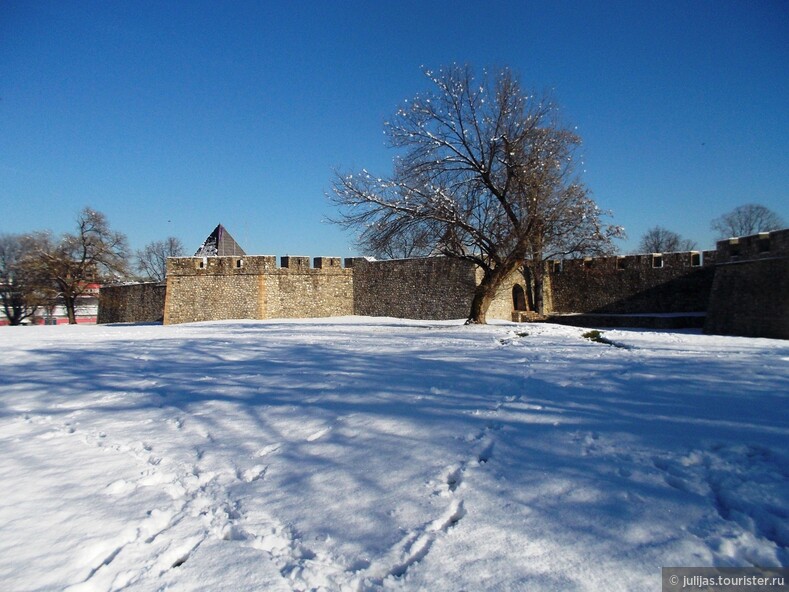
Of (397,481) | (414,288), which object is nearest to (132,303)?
(414,288)

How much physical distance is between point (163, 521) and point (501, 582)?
5.43ft

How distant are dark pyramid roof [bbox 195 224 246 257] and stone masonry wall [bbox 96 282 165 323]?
3.17 meters

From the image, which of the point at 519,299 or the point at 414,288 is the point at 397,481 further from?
the point at 519,299

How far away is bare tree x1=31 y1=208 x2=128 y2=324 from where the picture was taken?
29344 millimetres

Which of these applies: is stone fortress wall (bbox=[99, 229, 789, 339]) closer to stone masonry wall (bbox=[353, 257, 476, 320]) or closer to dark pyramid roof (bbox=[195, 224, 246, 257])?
stone masonry wall (bbox=[353, 257, 476, 320])

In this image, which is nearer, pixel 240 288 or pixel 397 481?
pixel 397 481

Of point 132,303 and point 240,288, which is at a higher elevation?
point 240,288

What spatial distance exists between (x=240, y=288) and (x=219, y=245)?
6873 millimetres

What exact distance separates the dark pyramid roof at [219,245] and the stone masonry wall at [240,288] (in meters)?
5.48

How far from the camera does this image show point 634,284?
21.5 m

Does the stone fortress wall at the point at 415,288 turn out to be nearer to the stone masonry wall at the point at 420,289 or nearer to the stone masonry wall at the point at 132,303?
the stone masonry wall at the point at 420,289

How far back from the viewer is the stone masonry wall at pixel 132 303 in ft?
85.7

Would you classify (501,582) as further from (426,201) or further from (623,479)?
(426,201)

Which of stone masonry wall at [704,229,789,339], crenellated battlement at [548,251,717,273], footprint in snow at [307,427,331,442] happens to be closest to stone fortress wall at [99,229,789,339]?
crenellated battlement at [548,251,717,273]
